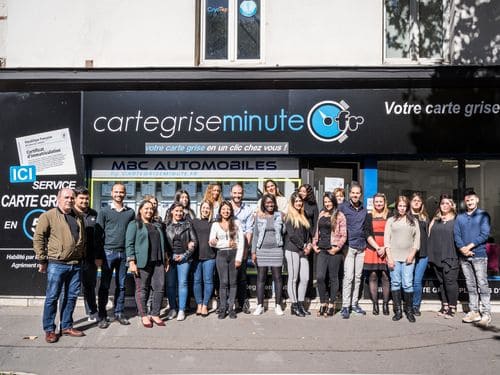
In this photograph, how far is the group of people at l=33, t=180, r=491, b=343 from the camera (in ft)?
26.9

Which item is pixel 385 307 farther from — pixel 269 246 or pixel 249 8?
pixel 249 8

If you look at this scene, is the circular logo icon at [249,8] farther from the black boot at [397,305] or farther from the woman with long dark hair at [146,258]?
the black boot at [397,305]

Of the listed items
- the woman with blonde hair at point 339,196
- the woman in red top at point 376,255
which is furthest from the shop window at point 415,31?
the woman in red top at point 376,255

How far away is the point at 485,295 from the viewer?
8508 millimetres

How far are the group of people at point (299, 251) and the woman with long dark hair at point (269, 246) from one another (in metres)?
0.02

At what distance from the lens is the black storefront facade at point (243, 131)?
9.54 meters

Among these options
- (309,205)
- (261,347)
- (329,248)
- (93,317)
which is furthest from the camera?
(309,205)

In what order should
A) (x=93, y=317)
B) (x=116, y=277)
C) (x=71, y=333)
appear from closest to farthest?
(x=71, y=333) < (x=116, y=277) < (x=93, y=317)

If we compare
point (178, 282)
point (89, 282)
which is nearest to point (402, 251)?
point (178, 282)

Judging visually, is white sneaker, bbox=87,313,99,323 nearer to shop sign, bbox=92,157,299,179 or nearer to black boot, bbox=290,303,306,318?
shop sign, bbox=92,157,299,179

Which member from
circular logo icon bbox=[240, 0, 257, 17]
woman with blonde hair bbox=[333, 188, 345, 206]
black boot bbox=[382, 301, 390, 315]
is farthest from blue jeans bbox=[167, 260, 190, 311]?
circular logo icon bbox=[240, 0, 257, 17]

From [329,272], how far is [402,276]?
114 centimetres

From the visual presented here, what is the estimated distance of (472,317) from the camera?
27.9ft

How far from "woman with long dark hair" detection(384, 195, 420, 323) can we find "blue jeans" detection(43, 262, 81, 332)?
185 inches
